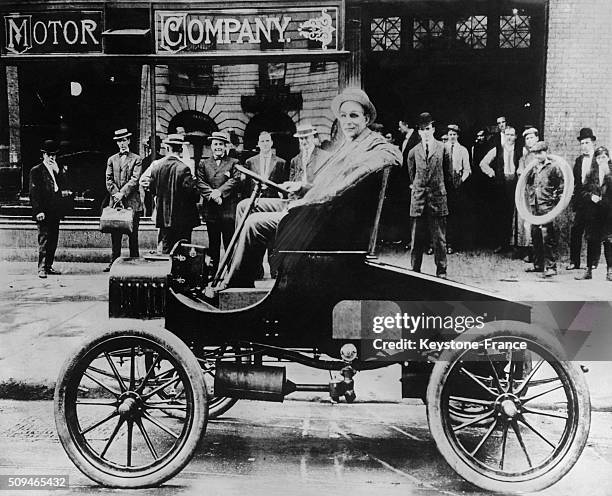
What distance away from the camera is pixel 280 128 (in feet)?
11.3

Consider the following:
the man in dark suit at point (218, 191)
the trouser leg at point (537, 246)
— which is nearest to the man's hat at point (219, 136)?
the man in dark suit at point (218, 191)

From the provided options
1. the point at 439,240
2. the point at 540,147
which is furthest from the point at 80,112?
the point at 540,147

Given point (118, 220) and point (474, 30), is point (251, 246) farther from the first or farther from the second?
point (474, 30)

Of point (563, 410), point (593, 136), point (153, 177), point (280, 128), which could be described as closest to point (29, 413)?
point (153, 177)

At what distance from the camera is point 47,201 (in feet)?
12.1

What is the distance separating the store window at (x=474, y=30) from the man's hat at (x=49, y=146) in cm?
235

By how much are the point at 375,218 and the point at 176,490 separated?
1.72 metres

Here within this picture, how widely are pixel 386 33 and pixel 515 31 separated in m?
0.69

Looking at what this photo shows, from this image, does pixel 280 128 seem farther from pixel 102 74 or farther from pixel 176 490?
pixel 176 490

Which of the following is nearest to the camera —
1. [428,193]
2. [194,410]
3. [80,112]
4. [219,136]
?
[194,410]

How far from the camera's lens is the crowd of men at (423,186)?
336 centimetres

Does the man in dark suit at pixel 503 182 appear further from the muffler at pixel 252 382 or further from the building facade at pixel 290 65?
the muffler at pixel 252 382

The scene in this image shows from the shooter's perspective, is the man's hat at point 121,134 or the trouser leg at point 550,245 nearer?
the trouser leg at point 550,245

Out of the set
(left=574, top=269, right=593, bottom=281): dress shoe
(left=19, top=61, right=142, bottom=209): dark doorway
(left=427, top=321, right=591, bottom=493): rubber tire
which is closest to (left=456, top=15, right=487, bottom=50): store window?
(left=574, top=269, right=593, bottom=281): dress shoe
